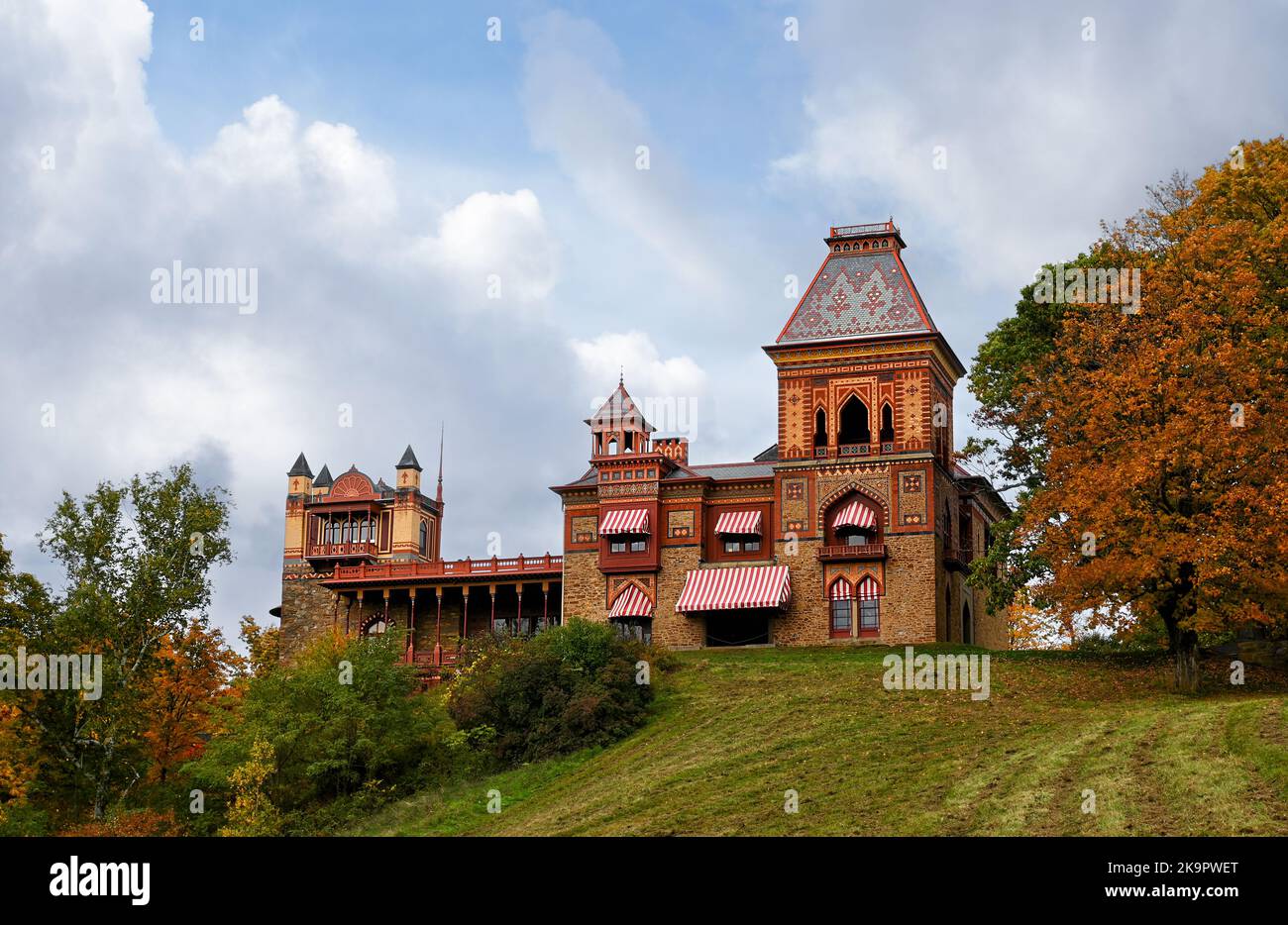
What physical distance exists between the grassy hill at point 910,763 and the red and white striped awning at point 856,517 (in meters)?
5.92

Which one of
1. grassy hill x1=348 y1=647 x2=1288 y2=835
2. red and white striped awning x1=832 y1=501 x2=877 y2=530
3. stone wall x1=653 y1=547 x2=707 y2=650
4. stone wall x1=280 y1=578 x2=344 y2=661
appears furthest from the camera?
stone wall x1=280 y1=578 x2=344 y2=661

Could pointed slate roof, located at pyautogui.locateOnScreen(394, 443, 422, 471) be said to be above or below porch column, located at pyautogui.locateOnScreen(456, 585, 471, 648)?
above

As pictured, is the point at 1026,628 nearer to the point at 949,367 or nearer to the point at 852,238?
the point at 949,367

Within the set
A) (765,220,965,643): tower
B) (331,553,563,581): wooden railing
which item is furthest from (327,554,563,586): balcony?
(765,220,965,643): tower

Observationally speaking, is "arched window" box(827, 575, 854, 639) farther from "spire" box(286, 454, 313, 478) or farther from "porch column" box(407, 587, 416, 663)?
"spire" box(286, 454, 313, 478)

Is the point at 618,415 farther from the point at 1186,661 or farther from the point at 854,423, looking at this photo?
the point at 1186,661

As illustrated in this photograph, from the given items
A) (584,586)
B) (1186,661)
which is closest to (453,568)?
(584,586)

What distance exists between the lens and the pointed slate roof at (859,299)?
60.5 metres

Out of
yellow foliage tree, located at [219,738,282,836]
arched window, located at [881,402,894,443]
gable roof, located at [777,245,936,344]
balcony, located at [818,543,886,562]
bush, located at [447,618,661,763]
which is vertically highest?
gable roof, located at [777,245,936,344]

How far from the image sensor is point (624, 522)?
203ft

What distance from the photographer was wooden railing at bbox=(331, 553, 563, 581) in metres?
66.4

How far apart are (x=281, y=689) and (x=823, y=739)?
16.8 metres

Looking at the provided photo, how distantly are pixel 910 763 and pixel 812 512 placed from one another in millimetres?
23300

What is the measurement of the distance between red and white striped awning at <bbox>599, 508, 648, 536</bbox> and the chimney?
9.06ft
